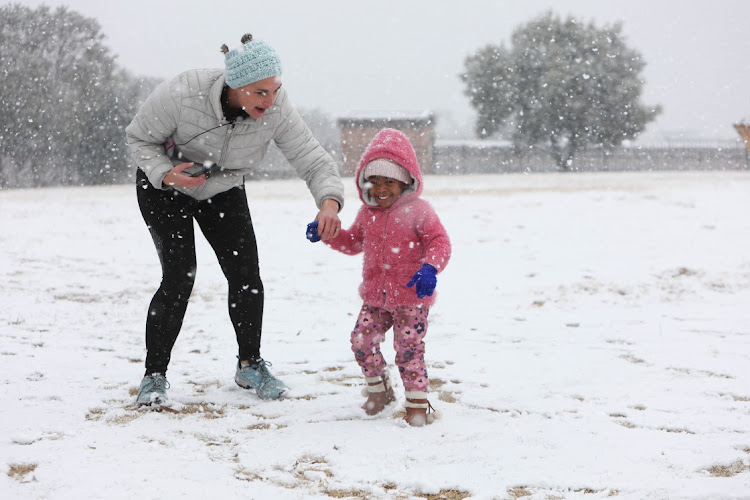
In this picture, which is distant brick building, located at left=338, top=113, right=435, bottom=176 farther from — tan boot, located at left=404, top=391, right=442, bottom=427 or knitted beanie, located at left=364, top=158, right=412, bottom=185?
tan boot, located at left=404, top=391, right=442, bottom=427

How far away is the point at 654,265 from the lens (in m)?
8.59

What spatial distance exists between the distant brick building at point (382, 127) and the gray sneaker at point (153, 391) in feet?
120

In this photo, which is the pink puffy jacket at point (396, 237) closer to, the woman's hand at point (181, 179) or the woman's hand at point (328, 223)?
the woman's hand at point (328, 223)

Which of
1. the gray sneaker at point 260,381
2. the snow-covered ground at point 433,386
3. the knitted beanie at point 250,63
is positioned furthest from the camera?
the gray sneaker at point 260,381

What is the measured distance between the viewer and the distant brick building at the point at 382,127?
40.6 m

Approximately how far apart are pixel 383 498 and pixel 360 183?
1.56 m

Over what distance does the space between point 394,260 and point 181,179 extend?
1.05 m

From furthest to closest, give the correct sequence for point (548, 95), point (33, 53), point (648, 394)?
point (548, 95) → point (33, 53) → point (648, 394)

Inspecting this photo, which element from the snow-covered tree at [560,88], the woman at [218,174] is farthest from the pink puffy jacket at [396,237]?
the snow-covered tree at [560,88]

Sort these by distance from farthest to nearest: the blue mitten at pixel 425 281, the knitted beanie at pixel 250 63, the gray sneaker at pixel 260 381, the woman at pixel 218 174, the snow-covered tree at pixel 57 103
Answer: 1. the snow-covered tree at pixel 57 103
2. the gray sneaker at pixel 260 381
3. the woman at pixel 218 174
4. the knitted beanie at pixel 250 63
5. the blue mitten at pixel 425 281

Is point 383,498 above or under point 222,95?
under

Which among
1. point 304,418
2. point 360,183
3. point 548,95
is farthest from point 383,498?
point 548,95

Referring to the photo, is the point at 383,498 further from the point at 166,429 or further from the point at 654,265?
the point at 654,265

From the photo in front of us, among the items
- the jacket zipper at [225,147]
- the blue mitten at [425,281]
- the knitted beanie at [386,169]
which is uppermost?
the jacket zipper at [225,147]
